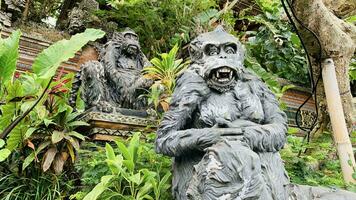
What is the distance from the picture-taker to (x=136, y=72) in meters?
5.06

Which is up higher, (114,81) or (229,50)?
(114,81)

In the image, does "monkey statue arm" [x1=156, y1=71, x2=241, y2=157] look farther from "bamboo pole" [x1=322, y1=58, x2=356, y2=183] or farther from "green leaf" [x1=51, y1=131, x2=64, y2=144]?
"bamboo pole" [x1=322, y1=58, x2=356, y2=183]

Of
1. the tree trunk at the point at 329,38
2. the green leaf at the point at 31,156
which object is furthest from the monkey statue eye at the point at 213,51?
the green leaf at the point at 31,156

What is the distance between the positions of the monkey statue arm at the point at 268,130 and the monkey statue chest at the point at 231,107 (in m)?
0.06

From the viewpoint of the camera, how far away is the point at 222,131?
7.26 feet

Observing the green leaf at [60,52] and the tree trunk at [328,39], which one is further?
the tree trunk at [328,39]

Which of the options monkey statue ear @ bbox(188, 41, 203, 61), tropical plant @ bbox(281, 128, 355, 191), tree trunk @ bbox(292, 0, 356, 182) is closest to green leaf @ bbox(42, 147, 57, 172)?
monkey statue ear @ bbox(188, 41, 203, 61)

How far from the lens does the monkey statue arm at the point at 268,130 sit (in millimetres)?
2234

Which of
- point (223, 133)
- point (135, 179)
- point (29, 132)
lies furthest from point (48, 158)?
point (223, 133)

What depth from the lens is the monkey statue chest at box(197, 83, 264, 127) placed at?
Answer: 2443mm

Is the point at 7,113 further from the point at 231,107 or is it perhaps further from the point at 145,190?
the point at 231,107

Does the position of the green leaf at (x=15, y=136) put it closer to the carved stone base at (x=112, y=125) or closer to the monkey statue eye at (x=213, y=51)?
the carved stone base at (x=112, y=125)

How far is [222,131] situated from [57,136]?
6.22ft

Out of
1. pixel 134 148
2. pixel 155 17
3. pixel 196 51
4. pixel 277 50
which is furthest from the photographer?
pixel 277 50
